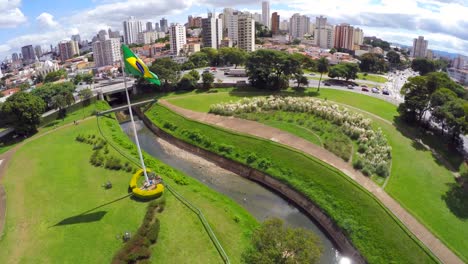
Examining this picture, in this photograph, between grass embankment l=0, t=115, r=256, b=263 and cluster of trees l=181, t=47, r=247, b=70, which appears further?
cluster of trees l=181, t=47, r=247, b=70

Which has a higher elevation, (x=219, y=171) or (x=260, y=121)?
(x=260, y=121)

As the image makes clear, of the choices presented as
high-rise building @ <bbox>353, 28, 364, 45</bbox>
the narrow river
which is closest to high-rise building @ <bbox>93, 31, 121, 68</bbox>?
the narrow river

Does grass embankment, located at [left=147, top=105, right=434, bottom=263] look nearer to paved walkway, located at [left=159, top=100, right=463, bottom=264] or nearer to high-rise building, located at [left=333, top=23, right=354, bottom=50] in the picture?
paved walkway, located at [left=159, top=100, right=463, bottom=264]

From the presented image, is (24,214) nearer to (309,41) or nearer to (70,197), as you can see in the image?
(70,197)

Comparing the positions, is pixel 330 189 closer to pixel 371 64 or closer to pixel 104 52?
pixel 371 64

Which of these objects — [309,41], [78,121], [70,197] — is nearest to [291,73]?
[78,121]

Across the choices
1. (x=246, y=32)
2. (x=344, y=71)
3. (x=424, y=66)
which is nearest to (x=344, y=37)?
(x=424, y=66)
